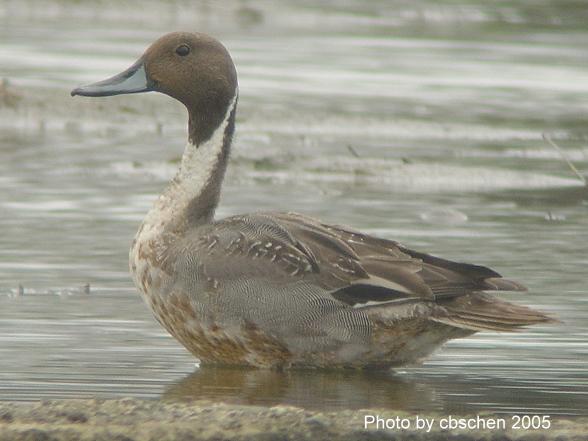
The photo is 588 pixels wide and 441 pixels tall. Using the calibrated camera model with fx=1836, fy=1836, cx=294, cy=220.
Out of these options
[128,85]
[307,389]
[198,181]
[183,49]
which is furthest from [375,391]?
[128,85]

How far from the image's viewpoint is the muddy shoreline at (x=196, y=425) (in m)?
6.51

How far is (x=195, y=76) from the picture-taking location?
31.6 ft

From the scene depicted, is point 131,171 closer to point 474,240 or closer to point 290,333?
point 474,240

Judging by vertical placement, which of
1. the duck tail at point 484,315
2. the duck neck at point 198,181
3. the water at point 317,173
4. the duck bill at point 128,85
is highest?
the duck bill at point 128,85

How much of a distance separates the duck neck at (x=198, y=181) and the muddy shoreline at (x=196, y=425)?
2.74 meters

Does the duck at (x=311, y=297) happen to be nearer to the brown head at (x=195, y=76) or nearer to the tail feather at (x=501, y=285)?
the tail feather at (x=501, y=285)

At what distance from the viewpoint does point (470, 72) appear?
22266 millimetres

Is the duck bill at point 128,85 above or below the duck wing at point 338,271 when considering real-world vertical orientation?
above

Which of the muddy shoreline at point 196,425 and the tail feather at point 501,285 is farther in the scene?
the tail feather at point 501,285

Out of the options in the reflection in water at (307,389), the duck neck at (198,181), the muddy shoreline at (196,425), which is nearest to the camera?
the muddy shoreline at (196,425)

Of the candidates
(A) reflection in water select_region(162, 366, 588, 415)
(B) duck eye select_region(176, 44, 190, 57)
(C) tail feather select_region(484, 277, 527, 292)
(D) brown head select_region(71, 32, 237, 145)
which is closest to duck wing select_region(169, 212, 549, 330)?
(C) tail feather select_region(484, 277, 527, 292)

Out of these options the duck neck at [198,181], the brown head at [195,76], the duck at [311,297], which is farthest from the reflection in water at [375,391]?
the brown head at [195,76]

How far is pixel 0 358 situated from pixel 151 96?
1147 cm

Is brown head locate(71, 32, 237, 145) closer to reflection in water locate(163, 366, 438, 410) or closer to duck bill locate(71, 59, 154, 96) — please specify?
duck bill locate(71, 59, 154, 96)
